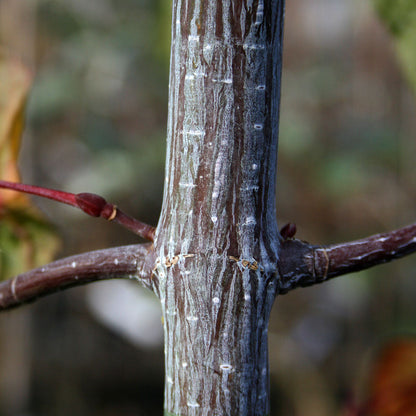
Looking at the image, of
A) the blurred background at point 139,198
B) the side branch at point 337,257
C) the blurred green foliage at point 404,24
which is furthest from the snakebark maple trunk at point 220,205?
the blurred background at point 139,198

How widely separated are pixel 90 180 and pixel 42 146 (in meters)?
0.34

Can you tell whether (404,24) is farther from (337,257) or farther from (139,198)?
(139,198)

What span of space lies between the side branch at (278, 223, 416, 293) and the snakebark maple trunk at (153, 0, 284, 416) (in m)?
0.01

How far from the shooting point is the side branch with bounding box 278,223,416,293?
Result: 0.93ft

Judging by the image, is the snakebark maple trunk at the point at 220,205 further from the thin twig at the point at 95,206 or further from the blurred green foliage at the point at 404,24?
A: the blurred green foliage at the point at 404,24

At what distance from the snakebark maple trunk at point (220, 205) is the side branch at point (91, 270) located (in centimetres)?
2

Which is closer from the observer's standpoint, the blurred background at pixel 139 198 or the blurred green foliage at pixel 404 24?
the blurred green foliage at pixel 404 24

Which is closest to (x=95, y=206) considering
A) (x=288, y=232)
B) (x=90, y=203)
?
(x=90, y=203)

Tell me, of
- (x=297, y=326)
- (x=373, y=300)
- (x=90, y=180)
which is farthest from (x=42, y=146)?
(x=373, y=300)

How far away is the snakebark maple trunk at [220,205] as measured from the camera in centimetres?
26

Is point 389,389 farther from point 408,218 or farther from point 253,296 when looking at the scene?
point 408,218

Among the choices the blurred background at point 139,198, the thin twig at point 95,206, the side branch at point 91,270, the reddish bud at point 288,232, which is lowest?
the side branch at point 91,270

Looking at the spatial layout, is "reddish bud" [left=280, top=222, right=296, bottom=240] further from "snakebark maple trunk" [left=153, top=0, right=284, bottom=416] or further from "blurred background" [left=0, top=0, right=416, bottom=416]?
"blurred background" [left=0, top=0, right=416, bottom=416]

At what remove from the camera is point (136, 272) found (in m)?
0.30
